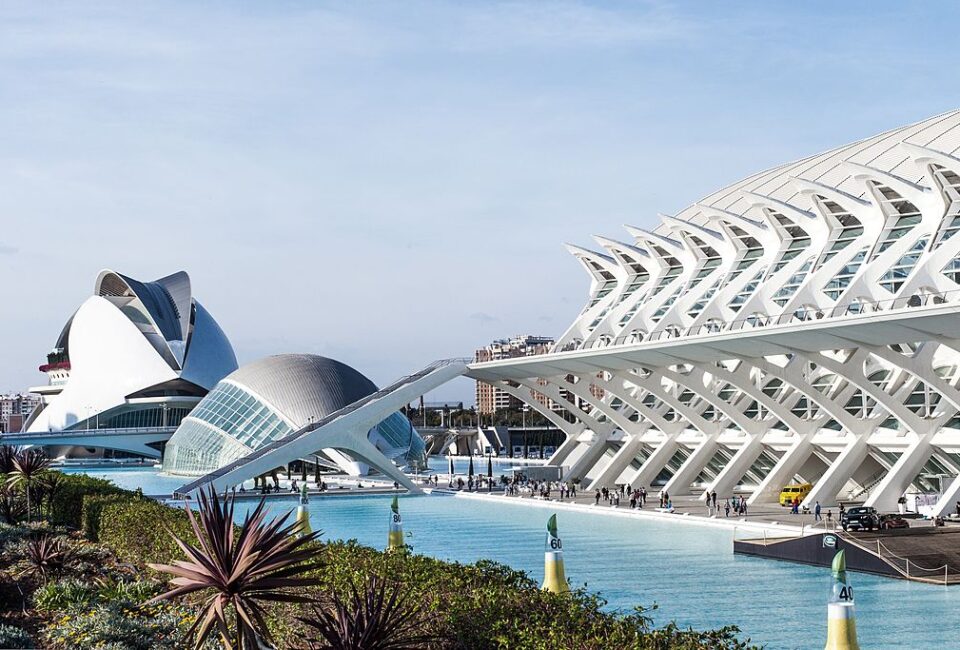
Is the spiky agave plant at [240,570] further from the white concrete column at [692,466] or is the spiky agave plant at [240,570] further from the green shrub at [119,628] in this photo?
the white concrete column at [692,466]

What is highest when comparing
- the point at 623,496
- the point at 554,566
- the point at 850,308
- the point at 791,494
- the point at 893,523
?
the point at 850,308

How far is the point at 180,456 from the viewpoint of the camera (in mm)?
53375

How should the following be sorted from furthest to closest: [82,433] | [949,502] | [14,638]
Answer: [82,433]
[949,502]
[14,638]

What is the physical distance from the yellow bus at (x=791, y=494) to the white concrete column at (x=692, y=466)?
13.8ft

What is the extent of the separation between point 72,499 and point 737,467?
19972mm

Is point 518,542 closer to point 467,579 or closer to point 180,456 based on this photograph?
point 467,579

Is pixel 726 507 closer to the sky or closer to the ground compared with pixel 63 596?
closer to the sky

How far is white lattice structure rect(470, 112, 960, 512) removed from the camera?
3116 cm

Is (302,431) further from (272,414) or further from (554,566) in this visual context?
(554,566)

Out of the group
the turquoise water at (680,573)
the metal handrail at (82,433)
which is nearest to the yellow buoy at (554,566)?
the turquoise water at (680,573)

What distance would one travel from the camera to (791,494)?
3525 cm

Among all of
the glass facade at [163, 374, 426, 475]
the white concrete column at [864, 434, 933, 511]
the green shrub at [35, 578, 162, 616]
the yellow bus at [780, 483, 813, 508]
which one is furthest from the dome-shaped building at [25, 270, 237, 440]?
the green shrub at [35, 578, 162, 616]

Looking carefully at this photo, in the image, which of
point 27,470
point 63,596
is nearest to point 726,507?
point 27,470

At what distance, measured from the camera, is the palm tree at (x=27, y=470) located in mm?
26848
